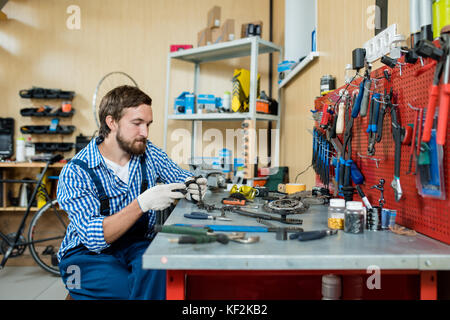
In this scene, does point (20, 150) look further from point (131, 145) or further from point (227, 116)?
point (131, 145)

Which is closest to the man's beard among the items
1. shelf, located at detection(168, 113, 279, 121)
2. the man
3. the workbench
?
the man

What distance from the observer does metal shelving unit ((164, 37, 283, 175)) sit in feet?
8.63

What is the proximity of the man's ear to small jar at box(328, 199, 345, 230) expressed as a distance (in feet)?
3.39

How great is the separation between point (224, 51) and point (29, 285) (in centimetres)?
247

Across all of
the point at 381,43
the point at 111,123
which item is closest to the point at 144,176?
the point at 111,123

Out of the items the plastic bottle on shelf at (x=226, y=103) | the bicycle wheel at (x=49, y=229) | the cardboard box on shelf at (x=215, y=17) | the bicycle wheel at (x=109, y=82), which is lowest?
the bicycle wheel at (x=49, y=229)

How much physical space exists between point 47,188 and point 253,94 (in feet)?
6.59

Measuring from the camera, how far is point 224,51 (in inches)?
115

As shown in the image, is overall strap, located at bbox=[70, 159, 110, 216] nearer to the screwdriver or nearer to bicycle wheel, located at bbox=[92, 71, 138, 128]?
the screwdriver

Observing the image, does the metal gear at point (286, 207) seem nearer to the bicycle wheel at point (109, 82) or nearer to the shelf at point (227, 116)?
the shelf at point (227, 116)

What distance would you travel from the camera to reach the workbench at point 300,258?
27.1 inches

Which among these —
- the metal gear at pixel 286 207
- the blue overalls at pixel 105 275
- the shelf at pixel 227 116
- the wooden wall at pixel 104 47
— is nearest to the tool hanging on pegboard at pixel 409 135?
the metal gear at pixel 286 207

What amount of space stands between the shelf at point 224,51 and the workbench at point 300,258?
2190 millimetres

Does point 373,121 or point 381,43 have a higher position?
point 381,43
